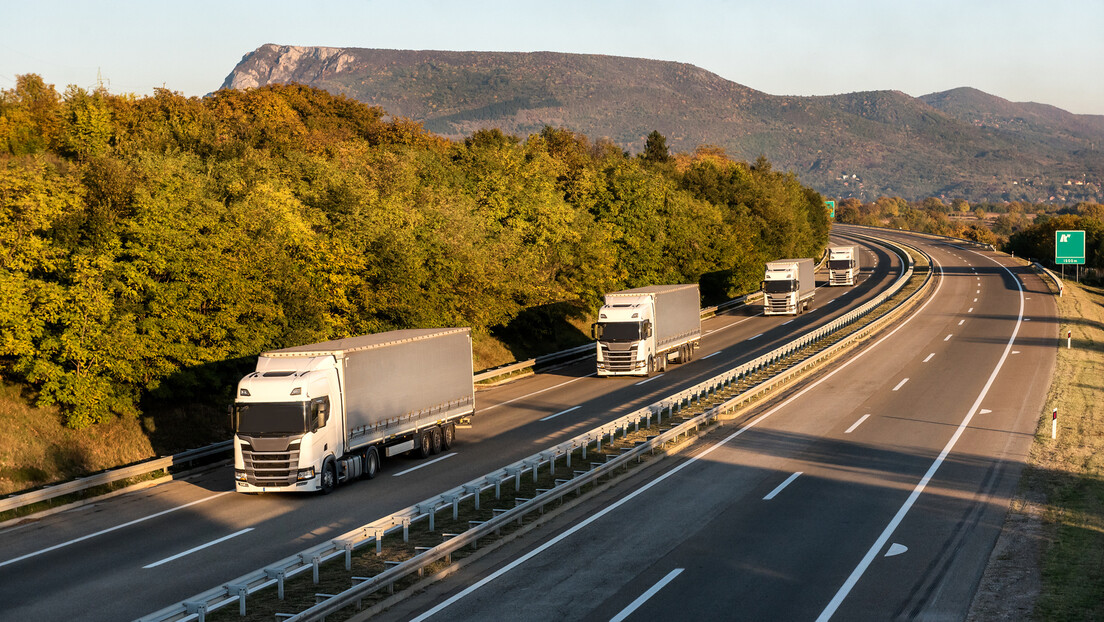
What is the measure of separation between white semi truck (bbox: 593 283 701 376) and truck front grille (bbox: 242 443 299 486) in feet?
75.9

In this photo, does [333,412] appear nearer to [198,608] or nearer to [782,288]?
[198,608]

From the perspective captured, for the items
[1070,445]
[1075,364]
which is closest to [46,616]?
[1070,445]

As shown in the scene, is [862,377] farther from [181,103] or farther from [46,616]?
[181,103]

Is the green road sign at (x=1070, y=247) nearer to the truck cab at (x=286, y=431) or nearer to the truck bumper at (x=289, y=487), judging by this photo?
the truck cab at (x=286, y=431)

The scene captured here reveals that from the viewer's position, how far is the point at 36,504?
24609 mm

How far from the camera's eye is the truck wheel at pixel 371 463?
2625cm

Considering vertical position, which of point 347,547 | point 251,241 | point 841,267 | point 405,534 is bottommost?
point 405,534

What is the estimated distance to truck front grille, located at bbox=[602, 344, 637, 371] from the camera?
44.6 meters

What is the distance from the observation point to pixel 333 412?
24859 millimetres

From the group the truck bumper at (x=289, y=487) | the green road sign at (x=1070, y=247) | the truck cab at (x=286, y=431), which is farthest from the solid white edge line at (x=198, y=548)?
the green road sign at (x=1070, y=247)

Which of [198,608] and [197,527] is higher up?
[198,608]

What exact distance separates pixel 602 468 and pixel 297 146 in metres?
55.3

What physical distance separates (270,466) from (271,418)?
126 centimetres

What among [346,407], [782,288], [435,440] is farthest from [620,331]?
[782,288]
